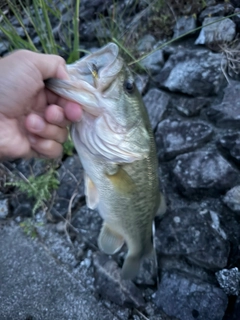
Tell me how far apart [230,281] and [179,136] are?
1.06 m

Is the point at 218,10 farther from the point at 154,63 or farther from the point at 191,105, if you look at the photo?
the point at 191,105

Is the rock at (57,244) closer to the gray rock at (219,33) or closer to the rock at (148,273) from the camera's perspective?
the rock at (148,273)

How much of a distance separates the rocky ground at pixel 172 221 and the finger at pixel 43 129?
1016mm

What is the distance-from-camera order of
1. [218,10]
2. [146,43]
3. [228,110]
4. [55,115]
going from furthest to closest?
[146,43]
[218,10]
[228,110]
[55,115]

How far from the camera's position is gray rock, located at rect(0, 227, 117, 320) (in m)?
2.39

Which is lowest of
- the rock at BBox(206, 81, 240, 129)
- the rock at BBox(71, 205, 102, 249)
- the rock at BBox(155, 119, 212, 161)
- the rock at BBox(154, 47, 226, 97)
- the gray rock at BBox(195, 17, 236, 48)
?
the rock at BBox(71, 205, 102, 249)

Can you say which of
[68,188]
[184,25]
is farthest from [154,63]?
[68,188]

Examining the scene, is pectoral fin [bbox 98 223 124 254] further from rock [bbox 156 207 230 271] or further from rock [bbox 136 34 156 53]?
rock [bbox 136 34 156 53]

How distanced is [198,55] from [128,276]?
1813 millimetres

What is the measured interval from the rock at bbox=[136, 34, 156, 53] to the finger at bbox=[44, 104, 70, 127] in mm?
1738

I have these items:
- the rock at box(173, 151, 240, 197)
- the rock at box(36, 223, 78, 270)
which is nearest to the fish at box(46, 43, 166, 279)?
the rock at box(173, 151, 240, 197)

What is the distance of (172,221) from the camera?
8.30 ft

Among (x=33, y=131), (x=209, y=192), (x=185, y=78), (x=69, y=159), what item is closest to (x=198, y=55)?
(x=185, y=78)

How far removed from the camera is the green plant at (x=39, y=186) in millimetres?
2852
